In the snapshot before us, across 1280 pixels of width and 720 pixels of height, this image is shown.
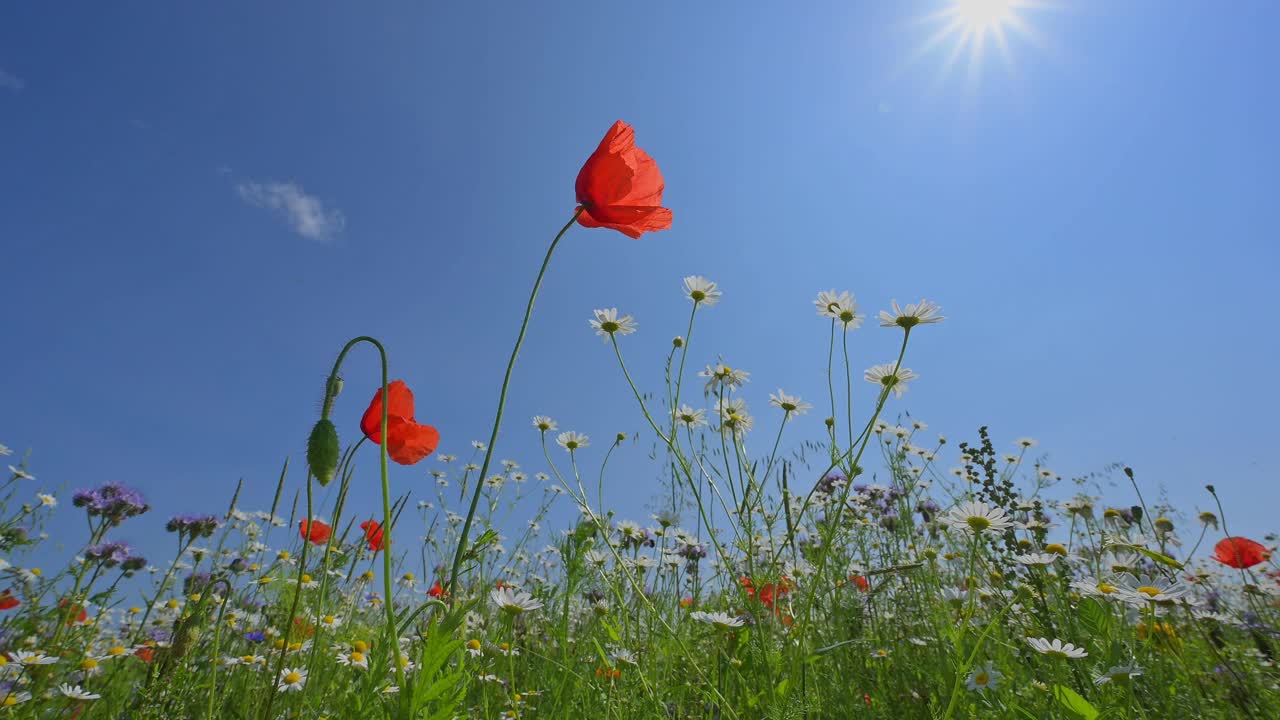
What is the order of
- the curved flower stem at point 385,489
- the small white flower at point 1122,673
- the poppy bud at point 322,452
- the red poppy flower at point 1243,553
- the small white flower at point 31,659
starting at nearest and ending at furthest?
1. the curved flower stem at point 385,489
2. the poppy bud at point 322,452
3. the small white flower at point 1122,673
4. the small white flower at point 31,659
5. the red poppy flower at point 1243,553

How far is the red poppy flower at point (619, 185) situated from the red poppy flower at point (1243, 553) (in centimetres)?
313

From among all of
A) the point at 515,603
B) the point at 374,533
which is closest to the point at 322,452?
the point at 515,603

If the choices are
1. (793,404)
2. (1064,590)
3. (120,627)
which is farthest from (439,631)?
(120,627)

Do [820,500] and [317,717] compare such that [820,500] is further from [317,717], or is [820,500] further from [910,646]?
[317,717]

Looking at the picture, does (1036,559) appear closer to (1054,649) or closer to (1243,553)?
(1054,649)

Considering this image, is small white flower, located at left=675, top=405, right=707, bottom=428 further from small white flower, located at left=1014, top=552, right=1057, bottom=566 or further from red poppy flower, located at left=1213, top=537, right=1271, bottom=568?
red poppy flower, located at left=1213, top=537, right=1271, bottom=568

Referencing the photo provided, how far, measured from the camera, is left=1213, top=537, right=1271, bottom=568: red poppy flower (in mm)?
2824

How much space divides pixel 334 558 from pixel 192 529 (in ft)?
3.10

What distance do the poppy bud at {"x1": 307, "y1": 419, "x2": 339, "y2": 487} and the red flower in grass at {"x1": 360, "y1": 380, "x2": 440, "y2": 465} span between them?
0.28m

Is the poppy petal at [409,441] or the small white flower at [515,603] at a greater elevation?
the poppy petal at [409,441]

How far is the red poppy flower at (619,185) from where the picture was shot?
1.52m

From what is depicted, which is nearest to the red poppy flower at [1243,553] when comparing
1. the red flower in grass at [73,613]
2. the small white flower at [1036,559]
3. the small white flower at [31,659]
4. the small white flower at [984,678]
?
the small white flower at [1036,559]

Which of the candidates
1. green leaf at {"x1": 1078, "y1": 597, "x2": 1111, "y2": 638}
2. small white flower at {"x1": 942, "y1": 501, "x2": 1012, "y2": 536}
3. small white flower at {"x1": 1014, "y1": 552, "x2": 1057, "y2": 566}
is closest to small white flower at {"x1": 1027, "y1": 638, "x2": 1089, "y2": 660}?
green leaf at {"x1": 1078, "y1": 597, "x2": 1111, "y2": 638}

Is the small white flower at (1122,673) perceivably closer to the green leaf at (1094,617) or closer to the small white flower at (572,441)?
the green leaf at (1094,617)
